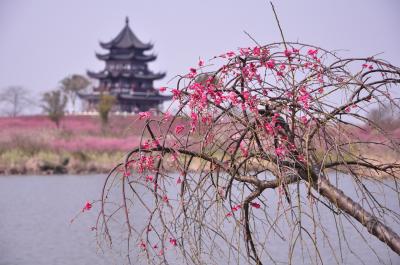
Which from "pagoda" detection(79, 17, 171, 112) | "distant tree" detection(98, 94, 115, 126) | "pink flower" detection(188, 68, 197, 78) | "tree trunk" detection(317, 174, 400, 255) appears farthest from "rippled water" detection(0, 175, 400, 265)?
"pagoda" detection(79, 17, 171, 112)

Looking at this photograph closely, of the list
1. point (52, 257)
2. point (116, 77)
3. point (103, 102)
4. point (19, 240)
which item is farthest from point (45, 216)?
point (116, 77)

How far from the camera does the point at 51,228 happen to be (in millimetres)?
9273

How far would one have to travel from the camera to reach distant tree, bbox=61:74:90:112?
50281 mm

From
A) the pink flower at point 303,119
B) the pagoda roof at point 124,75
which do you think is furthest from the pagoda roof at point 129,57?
the pink flower at point 303,119

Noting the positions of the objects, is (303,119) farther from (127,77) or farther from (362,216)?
(127,77)

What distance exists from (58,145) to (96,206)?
10428 millimetres

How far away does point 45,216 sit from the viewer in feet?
34.8

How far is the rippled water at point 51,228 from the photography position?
6992 mm

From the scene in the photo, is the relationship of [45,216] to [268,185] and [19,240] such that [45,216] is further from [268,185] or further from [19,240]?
[268,185]

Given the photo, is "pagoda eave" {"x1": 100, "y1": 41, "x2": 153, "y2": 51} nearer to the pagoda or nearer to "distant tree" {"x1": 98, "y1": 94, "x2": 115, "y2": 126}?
the pagoda

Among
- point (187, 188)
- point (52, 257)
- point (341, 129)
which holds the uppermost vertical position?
point (341, 129)

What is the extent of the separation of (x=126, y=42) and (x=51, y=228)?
118 ft

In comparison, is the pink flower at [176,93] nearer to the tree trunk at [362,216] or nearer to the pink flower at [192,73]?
the pink flower at [192,73]

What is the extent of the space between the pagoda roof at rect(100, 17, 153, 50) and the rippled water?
92.7ft
